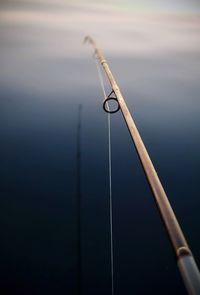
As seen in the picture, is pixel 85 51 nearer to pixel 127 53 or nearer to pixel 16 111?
pixel 127 53

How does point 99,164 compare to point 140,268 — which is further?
point 99,164

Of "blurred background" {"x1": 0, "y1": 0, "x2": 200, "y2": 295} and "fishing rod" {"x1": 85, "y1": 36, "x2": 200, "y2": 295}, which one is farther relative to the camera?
"blurred background" {"x1": 0, "y1": 0, "x2": 200, "y2": 295}

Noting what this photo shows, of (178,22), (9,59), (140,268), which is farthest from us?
(178,22)

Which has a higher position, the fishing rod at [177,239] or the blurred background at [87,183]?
the blurred background at [87,183]

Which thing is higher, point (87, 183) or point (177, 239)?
point (87, 183)

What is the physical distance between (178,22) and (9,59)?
59.7ft

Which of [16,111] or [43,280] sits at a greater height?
[16,111]

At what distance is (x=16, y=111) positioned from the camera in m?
10.1

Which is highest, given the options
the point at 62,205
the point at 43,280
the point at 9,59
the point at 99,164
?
the point at 9,59

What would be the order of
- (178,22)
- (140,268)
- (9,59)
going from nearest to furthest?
1. (140,268)
2. (9,59)
3. (178,22)

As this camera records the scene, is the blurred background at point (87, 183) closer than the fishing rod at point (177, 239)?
No

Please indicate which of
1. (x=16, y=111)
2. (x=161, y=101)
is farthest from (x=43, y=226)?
(x=161, y=101)

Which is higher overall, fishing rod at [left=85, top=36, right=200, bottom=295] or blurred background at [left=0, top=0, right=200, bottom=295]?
blurred background at [left=0, top=0, right=200, bottom=295]

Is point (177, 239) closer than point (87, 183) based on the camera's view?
Yes
